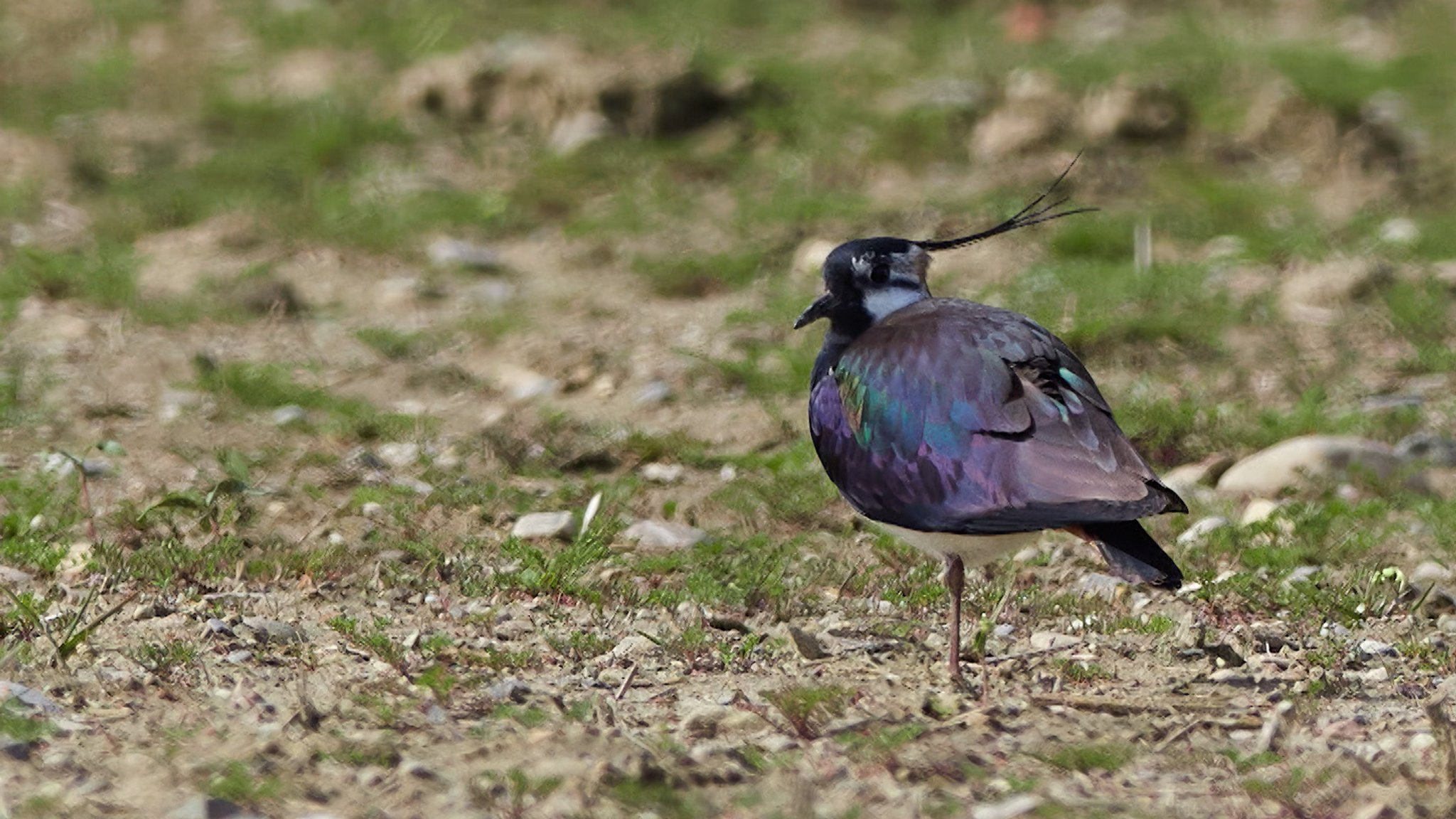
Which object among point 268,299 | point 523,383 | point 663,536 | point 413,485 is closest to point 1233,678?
point 663,536

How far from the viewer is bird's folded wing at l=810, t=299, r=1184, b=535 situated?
489cm

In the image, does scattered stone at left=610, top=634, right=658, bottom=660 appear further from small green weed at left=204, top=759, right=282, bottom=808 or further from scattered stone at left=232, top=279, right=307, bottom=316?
scattered stone at left=232, top=279, right=307, bottom=316

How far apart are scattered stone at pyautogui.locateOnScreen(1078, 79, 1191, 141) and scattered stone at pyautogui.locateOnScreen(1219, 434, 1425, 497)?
126 inches

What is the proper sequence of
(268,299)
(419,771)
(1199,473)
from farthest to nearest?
(268,299) → (1199,473) → (419,771)

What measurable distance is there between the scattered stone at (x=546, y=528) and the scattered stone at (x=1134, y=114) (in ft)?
14.4

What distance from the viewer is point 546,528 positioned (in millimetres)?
6484

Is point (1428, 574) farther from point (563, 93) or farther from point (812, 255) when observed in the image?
point (563, 93)

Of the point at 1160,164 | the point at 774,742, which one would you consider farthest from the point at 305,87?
the point at 774,742

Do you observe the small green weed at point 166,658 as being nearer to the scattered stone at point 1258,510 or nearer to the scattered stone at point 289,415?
the scattered stone at point 289,415

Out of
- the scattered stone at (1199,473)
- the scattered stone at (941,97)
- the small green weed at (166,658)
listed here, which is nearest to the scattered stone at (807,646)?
the small green weed at (166,658)

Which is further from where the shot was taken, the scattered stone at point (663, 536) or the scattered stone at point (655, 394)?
the scattered stone at point (655, 394)

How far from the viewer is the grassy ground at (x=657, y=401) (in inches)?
180

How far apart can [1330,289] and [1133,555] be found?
4.14 m

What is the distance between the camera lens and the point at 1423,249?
8938 millimetres
